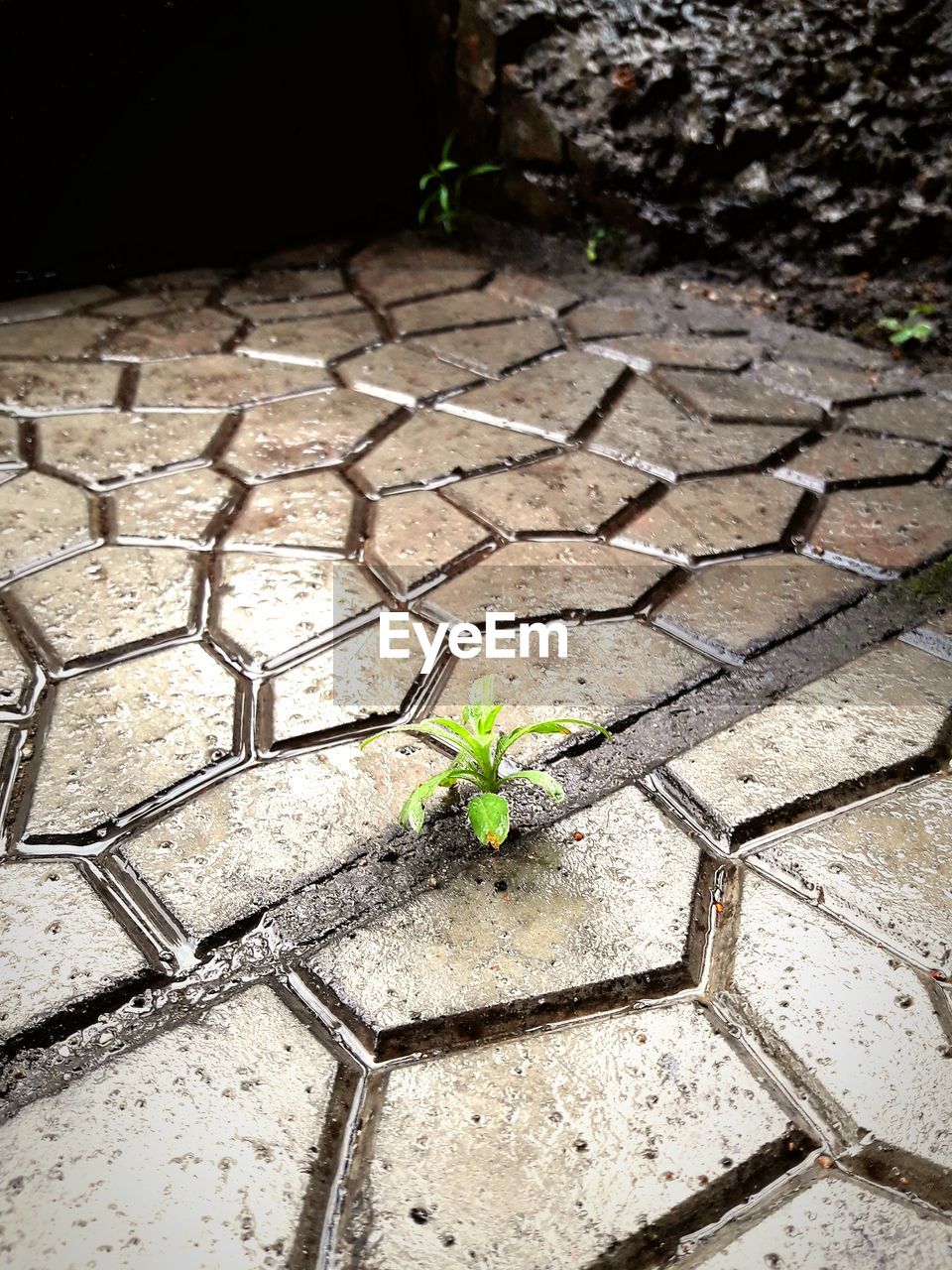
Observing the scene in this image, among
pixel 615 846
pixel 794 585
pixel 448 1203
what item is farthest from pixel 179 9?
pixel 448 1203

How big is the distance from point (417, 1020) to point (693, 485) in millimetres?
1924

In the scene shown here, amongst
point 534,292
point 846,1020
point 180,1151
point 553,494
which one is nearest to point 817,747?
point 846,1020

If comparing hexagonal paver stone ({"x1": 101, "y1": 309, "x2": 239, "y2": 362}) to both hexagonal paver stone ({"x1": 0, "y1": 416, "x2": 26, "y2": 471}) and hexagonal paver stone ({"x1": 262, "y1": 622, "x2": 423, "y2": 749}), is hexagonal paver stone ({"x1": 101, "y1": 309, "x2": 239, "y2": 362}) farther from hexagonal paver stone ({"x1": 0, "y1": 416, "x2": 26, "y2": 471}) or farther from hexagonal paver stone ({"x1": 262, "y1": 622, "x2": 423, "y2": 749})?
hexagonal paver stone ({"x1": 262, "y1": 622, "x2": 423, "y2": 749})

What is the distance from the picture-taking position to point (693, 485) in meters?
3.04

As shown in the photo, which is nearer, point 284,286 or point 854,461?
point 854,461

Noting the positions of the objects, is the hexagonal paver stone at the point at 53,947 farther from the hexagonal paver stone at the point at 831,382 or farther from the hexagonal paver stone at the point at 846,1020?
the hexagonal paver stone at the point at 831,382

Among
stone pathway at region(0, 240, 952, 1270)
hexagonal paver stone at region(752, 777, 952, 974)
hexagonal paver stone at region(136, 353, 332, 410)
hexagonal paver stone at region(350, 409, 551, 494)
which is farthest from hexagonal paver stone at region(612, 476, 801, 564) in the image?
hexagonal paver stone at region(136, 353, 332, 410)

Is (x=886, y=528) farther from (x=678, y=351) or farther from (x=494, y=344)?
(x=494, y=344)

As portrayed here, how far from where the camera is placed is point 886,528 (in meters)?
2.86

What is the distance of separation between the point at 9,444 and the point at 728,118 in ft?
9.87

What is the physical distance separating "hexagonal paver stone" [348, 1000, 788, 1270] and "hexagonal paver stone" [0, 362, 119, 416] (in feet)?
8.85

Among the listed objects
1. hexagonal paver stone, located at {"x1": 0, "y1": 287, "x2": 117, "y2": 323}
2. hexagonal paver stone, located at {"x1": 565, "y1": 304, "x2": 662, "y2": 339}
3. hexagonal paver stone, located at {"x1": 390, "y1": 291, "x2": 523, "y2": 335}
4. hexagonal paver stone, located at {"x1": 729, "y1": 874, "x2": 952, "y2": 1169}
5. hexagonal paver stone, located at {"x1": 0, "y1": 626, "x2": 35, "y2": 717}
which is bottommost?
hexagonal paver stone, located at {"x1": 0, "y1": 626, "x2": 35, "y2": 717}

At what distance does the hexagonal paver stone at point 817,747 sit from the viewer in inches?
80.2

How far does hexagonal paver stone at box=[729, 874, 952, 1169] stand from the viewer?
1521 mm
